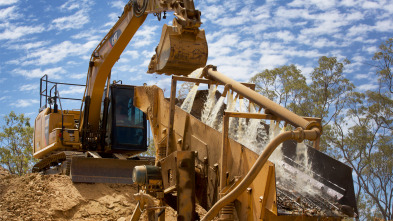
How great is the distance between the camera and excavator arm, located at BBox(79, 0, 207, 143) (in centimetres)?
723

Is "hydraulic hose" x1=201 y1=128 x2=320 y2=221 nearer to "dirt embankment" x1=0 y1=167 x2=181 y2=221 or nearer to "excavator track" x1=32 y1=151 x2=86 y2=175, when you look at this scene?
"dirt embankment" x1=0 y1=167 x2=181 y2=221

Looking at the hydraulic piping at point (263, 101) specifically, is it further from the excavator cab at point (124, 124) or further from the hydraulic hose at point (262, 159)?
the excavator cab at point (124, 124)

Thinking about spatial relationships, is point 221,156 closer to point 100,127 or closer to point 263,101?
point 263,101

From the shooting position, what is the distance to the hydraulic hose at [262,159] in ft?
15.7

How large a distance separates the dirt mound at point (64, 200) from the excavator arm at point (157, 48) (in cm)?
227

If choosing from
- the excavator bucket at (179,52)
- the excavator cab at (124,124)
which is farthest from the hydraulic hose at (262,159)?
the excavator cab at (124,124)

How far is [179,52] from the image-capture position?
7152mm

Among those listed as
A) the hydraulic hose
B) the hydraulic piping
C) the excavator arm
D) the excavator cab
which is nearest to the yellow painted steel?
the hydraulic hose

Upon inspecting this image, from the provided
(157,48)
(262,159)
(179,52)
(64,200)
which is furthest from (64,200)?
(262,159)

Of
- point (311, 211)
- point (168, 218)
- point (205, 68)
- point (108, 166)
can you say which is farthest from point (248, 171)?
point (108, 166)

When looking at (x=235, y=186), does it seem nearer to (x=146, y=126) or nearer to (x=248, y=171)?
(x=248, y=171)

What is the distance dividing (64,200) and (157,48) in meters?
5.13

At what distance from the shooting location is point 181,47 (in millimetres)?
7199

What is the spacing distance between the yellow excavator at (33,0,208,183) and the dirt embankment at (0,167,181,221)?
12.8 inches
